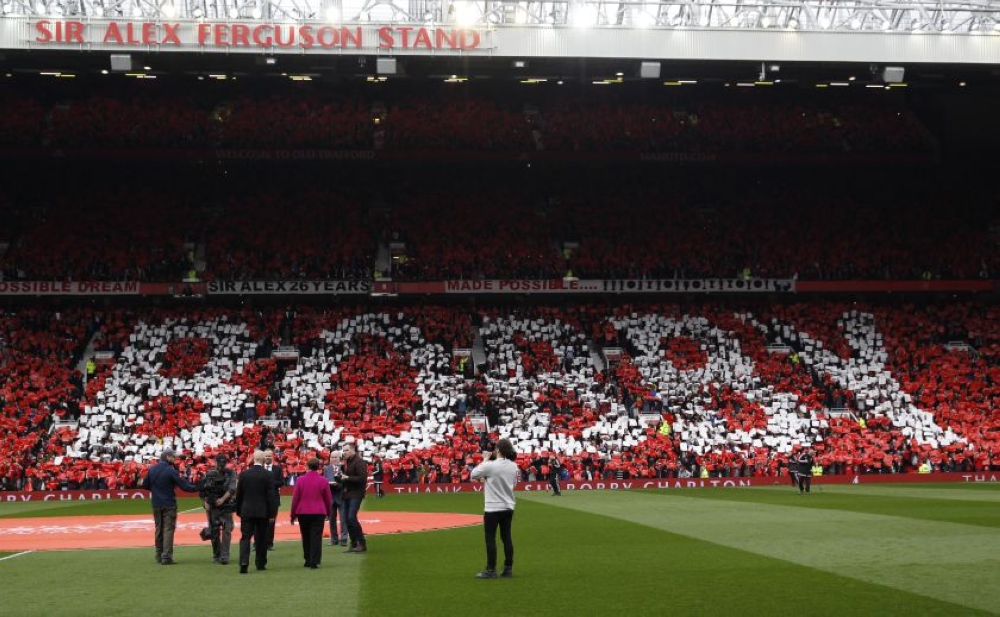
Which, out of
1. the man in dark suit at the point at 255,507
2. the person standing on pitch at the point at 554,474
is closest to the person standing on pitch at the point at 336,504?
the man in dark suit at the point at 255,507

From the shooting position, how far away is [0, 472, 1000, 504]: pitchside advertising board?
39906 mm

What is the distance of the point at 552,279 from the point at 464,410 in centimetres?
971

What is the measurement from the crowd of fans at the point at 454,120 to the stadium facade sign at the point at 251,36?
43.1ft

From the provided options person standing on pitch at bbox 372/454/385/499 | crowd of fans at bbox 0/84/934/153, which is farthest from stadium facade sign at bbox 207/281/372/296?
person standing on pitch at bbox 372/454/385/499

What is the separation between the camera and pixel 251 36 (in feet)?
136

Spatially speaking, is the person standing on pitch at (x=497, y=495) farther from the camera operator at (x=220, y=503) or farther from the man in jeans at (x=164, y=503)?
the man in jeans at (x=164, y=503)

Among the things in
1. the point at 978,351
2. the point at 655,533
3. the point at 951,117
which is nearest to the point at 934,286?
the point at 978,351

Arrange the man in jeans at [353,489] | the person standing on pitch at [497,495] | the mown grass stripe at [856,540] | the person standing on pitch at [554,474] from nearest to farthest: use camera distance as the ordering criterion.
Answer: the mown grass stripe at [856,540], the person standing on pitch at [497,495], the man in jeans at [353,489], the person standing on pitch at [554,474]

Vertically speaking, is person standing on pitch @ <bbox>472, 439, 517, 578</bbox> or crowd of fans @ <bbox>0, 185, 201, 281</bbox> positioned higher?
crowd of fans @ <bbox>0, 185, 201, 281</bbox>

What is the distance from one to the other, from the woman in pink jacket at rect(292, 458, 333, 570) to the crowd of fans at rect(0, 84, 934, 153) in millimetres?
38668

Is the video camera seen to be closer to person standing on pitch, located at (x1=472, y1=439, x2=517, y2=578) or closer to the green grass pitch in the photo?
the green grass pitch

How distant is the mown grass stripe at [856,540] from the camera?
14898 mm

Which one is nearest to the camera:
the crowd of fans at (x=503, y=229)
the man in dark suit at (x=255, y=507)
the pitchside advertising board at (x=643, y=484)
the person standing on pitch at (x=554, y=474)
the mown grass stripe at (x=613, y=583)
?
the mown grass stripe at (x=613, y=583)

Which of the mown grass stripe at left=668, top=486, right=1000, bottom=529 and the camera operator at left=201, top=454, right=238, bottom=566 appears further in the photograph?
the mown grass stripe at left=668, top=486, right=1000, bottom=529
